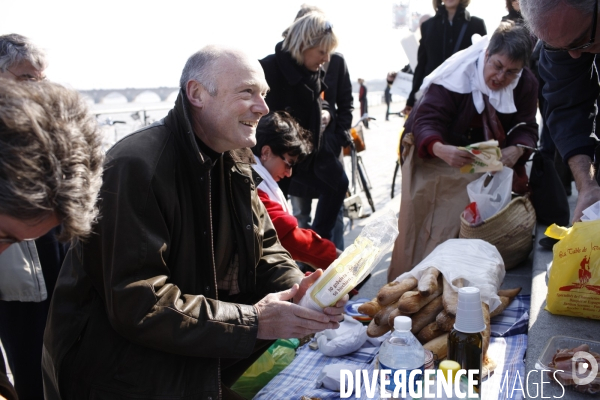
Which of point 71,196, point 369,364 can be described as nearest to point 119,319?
point 71,196

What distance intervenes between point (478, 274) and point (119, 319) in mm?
1546

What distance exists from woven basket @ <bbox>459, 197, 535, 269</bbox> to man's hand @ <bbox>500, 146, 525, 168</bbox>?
0.32 meters

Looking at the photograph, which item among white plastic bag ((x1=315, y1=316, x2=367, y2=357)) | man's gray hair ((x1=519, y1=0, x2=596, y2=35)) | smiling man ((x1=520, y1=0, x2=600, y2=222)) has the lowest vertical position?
white plastic bag ((x1=315, y1=316, x2=367, y2=357))

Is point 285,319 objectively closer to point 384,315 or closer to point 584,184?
point 384,315

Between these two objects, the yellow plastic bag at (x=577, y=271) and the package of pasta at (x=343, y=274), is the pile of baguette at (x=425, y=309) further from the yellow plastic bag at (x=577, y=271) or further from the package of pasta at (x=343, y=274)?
the package of pasta at (x=343, y=274)

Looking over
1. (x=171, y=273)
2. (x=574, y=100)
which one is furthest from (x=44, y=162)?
(x=574, y=100)

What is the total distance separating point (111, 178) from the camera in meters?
1.71

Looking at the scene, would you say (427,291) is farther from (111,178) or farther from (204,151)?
(111,178)

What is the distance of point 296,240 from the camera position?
291cm

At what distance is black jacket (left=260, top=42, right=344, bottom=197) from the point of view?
4.16 meters

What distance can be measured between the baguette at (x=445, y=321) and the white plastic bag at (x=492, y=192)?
48.0 inches

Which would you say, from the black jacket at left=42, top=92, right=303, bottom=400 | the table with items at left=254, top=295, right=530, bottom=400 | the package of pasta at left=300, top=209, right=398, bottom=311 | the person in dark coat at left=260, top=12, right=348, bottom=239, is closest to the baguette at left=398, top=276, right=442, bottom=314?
the table with items at left=254, top=295, right=530, bottom=400

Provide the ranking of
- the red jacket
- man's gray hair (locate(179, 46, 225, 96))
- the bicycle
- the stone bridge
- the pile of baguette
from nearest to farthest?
man's gray hair (locate(179, 46, 225, 96)) < the pile of baguette < the red jacket < the bicycle < the stone bridge

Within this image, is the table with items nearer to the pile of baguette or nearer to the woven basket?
the pile of baguette
